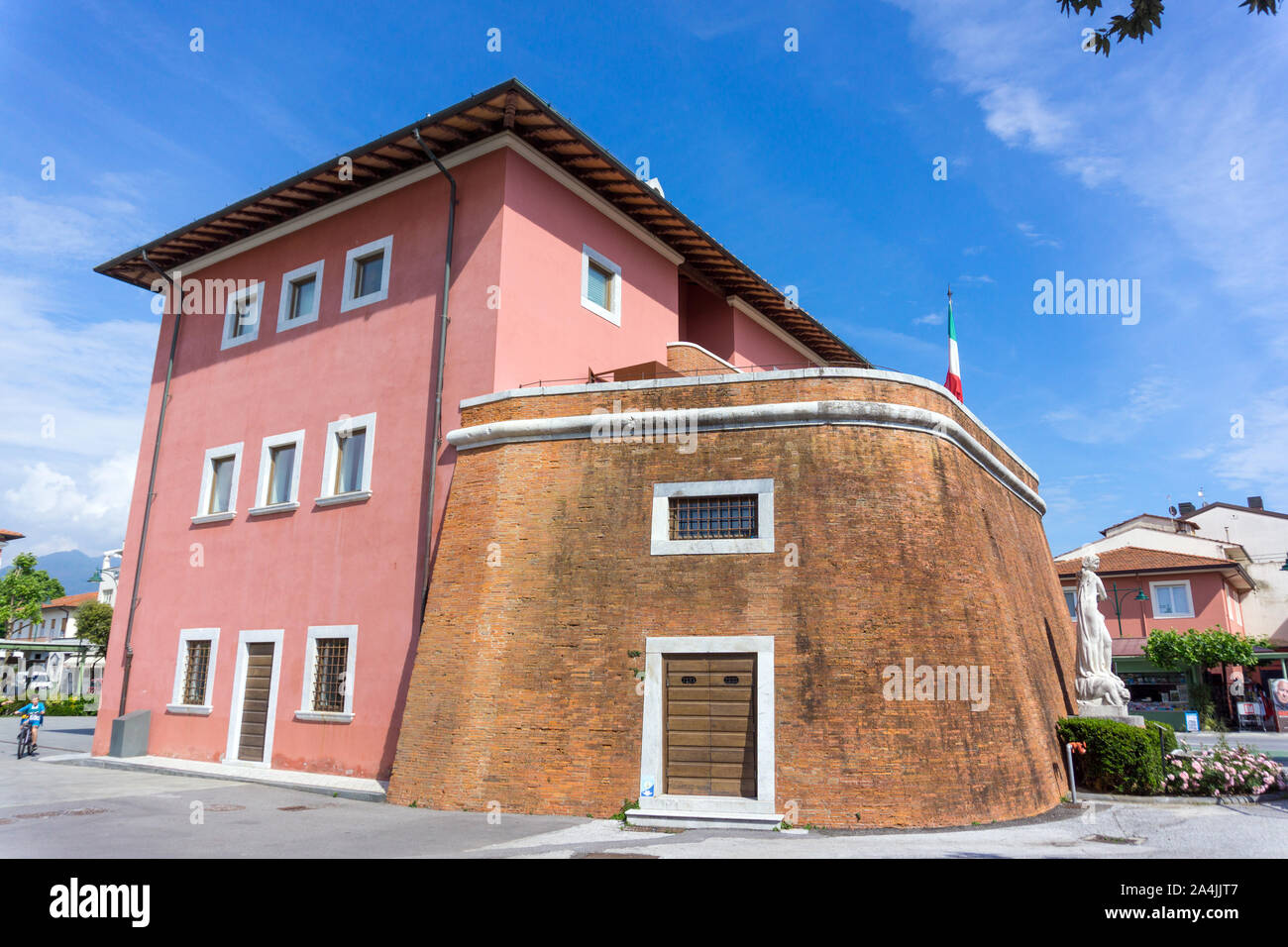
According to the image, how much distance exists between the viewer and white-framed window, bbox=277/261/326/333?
64.7ft

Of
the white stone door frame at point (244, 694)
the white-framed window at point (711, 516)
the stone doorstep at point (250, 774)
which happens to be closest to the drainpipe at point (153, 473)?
the stone doorstep at point (250, 774)

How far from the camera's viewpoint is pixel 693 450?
13906mm

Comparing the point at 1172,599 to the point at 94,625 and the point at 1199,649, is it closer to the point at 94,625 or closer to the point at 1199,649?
the point at 1199,649

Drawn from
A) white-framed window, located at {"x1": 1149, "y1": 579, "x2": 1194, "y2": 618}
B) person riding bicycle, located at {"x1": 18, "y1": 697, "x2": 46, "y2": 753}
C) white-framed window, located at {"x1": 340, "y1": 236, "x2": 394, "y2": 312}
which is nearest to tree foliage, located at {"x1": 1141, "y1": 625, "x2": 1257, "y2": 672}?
white-framed window, located at {"x1": 1149, "y1": 579, "x2": 1194, "y2": 618}

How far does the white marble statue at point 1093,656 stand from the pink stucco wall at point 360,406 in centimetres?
1095

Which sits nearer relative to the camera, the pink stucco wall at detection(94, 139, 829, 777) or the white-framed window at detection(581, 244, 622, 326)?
the pink stucco wall at detection(94, 139, 829, 777)

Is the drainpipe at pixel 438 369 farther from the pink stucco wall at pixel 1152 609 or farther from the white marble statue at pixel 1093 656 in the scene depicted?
the pink stucco wall at pixel 1152 609

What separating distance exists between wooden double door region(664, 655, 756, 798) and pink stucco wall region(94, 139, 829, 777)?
18.4ft

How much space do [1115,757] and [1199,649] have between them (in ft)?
92.6

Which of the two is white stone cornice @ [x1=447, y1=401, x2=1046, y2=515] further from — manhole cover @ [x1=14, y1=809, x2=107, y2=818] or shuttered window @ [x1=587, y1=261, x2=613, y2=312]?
manhole cover @ [x1=14, y1=809, x2=107, y2=818]

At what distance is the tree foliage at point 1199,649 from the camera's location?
37.3 m
